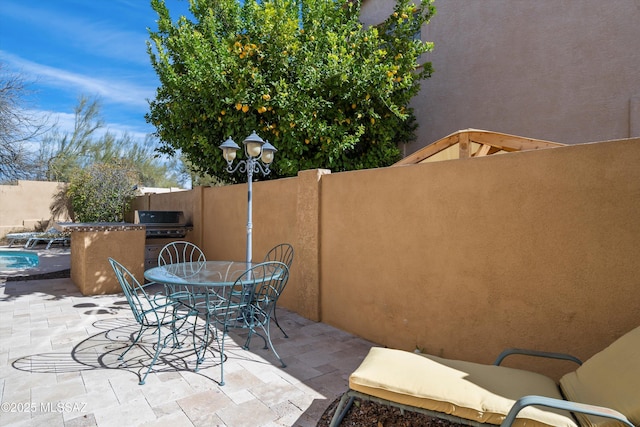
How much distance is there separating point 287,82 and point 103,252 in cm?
444

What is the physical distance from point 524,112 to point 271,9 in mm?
4870

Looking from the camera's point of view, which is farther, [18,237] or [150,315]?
[18,237]

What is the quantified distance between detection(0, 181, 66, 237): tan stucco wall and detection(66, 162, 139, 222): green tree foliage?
1941 millimetres

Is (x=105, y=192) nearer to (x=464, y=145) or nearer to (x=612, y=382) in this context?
(x=464, y=145)

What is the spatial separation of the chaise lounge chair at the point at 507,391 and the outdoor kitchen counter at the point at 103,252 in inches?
224

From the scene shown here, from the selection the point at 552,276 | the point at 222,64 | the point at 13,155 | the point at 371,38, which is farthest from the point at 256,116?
the point at 13,155

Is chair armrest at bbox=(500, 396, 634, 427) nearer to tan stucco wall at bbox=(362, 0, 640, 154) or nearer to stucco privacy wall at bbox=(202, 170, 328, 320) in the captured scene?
stucco privacy wall at bbox=(202, 170, 328, 320)

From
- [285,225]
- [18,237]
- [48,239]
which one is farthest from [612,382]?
[18,237]

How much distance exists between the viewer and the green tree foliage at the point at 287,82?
6.58 meters

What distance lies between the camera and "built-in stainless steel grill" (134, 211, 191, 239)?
8.74 m

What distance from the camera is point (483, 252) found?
3289mm

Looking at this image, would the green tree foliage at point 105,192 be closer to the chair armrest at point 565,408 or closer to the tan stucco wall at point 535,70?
the tan stucco wall at point 535,70

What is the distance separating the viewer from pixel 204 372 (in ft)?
11.4

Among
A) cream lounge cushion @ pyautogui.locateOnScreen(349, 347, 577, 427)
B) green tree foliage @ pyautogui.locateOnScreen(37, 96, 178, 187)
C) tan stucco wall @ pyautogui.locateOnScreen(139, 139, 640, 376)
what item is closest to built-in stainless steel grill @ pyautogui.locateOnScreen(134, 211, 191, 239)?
tan stucco wall @ pyautogui.locateOnScreen(139, 139, 640, 376)
